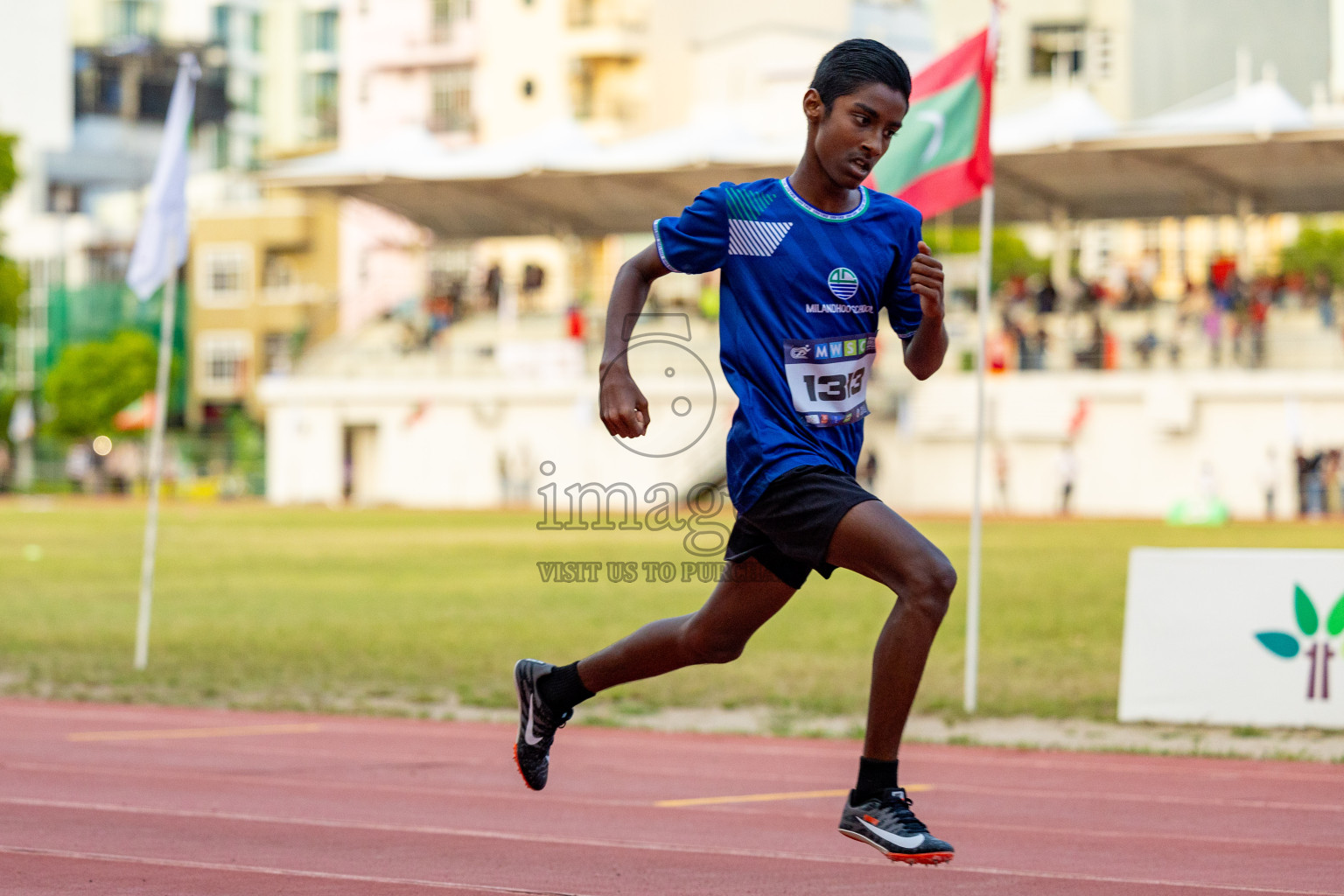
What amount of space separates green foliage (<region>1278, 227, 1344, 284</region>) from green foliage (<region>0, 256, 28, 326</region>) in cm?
5301

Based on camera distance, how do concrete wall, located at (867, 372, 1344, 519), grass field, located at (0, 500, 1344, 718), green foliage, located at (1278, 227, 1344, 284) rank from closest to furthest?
grass field, located at (0, 500, 1344, 718) → concrete wall, located at (867, 372, 1344, 519) → green foliage, located at (1278, 227, 1344, 284)

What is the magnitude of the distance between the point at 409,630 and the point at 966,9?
165ft

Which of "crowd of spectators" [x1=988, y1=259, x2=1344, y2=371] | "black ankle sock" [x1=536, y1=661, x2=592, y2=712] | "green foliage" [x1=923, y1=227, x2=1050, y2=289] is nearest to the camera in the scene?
"black ankle sock" [x1=536, y1=661, x2=592, y2=712]

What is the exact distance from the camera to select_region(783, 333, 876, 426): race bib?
4.98m

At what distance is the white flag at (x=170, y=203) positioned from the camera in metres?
12.1

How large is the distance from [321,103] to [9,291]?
36.3 metres

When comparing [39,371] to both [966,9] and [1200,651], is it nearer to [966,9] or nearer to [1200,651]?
[966,9]

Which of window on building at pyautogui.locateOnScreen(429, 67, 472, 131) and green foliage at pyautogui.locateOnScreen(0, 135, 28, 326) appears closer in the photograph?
green foliage at pyautogui.locateOnScreen(0, 135, 28, 326)

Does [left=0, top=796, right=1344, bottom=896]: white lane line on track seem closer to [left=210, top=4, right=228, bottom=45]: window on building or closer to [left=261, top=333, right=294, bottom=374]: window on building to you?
[left=261, top=333, right=294, bottom=374]: window on building

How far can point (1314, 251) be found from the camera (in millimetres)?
78438

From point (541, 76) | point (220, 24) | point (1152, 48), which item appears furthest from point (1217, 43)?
point (220, 24)

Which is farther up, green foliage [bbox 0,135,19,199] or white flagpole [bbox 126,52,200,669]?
green foliage [bbox 0,135,19,199]

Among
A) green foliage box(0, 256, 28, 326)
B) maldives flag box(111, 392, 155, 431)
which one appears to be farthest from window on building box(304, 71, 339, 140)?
green foliage box(0, 256, 28, 326)

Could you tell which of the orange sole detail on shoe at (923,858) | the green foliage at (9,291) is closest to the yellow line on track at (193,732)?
the orange sole detail on shoe at (923,858)
